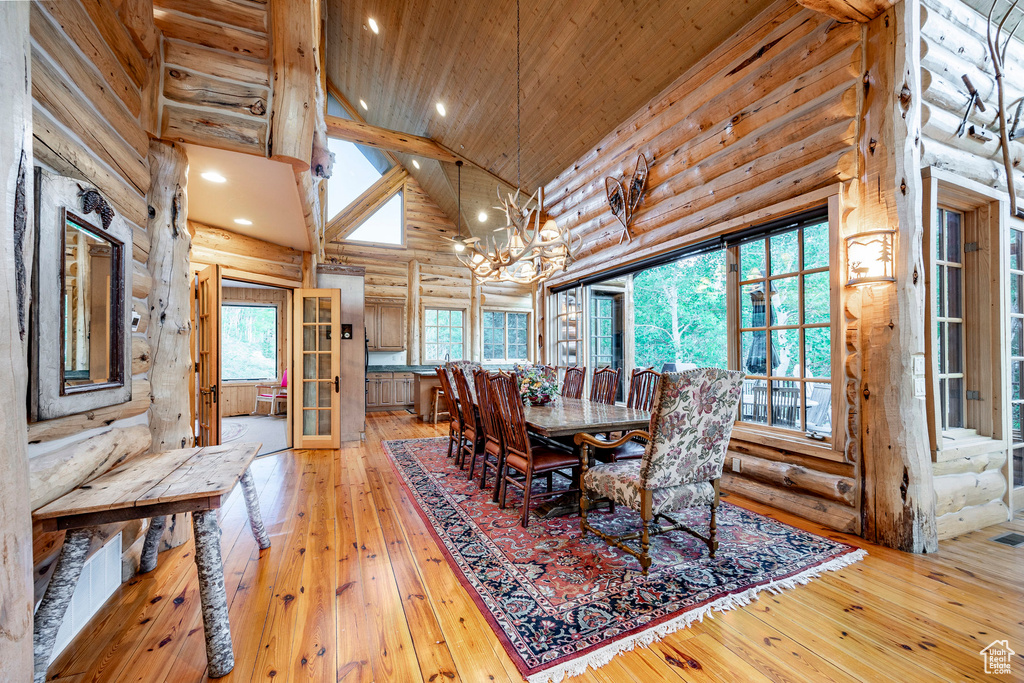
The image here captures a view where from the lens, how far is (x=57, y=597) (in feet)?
4.55

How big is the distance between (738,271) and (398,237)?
6.97 metres

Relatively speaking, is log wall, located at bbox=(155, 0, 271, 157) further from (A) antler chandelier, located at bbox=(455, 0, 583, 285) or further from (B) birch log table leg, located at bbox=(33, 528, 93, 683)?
(B) birch log table leg, located at bbox=(33, 528, 93, 683)

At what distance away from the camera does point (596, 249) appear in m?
5.14

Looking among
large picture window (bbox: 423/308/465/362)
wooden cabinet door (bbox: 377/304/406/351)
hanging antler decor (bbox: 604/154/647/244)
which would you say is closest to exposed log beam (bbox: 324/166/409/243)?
wooden cabinet door (bbox: 377/304/406/351)

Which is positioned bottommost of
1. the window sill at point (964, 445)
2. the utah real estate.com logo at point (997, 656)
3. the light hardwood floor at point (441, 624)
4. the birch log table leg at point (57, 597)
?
the light hardwood floor at point (441, 624)

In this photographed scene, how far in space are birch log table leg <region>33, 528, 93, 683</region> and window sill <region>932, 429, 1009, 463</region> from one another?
14.2 ft

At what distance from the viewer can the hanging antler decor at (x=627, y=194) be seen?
435 centimetres

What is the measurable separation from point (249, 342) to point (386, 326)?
2.70 meters

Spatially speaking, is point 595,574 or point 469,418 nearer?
point 595,574

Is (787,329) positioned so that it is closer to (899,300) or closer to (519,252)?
Answer: (899,300)

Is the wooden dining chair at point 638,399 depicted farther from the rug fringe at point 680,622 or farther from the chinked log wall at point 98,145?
the chinked log wall at point 98,145

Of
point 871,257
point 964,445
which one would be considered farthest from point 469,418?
point 964,445

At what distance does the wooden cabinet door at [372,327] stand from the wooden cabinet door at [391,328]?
58mm

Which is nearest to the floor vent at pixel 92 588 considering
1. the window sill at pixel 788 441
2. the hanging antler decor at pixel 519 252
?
the hanging antler decor at pixel 519 252
